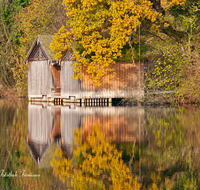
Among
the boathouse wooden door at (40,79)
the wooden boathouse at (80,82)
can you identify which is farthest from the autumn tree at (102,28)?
the boathouse wooden door at (40,79)

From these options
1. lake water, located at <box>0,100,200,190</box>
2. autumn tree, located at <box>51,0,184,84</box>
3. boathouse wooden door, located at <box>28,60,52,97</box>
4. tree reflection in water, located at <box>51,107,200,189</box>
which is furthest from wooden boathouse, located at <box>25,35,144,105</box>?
tree reflection in water, located at <box>51,107,200,189</box>

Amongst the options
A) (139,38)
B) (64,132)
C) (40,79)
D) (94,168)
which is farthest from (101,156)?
(40,79)

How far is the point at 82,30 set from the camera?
30.1 m

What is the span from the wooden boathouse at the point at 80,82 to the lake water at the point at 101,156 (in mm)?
15058

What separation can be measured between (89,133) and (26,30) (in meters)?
30.1

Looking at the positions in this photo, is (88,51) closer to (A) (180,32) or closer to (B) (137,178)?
(A) (180,32)

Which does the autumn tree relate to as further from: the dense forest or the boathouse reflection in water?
the boathouse reflection in water

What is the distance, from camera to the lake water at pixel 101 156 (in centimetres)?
809

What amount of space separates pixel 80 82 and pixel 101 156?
22.5m

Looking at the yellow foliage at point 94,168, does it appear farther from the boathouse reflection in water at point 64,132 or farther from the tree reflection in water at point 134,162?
the boathouse reflection in water at point 64,132

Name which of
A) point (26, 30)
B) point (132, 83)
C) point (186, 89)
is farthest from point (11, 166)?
point (26, 30)

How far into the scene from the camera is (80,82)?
107 feet

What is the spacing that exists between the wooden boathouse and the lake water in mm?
15058

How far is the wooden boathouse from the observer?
107 feet
